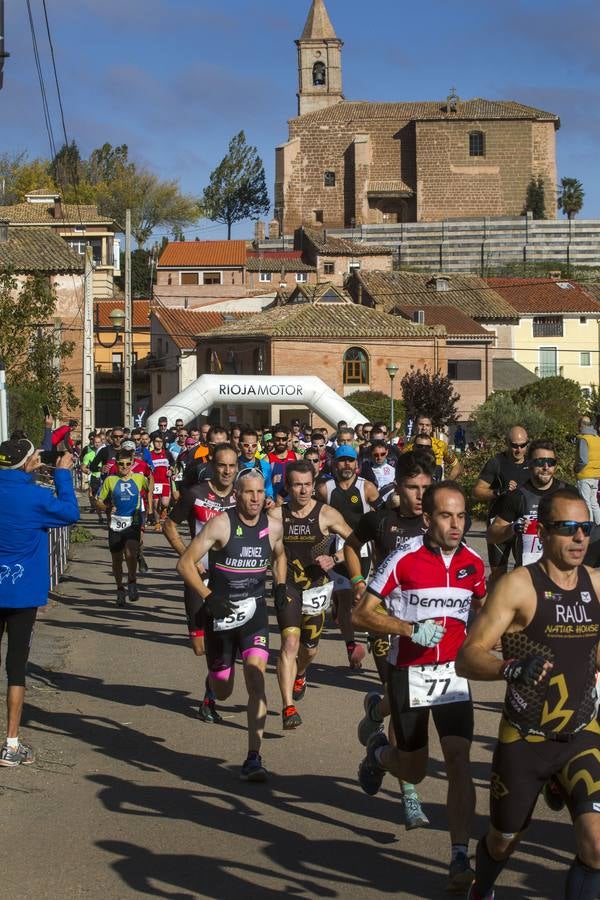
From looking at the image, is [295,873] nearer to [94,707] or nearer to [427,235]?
[94,707]

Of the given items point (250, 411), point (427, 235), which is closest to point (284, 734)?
point (250, 411)

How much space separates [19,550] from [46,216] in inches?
2712

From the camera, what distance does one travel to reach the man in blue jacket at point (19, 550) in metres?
8.09

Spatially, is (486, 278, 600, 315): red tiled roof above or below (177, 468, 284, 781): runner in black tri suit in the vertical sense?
above

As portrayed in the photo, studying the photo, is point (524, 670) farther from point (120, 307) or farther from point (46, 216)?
point (46, 216)

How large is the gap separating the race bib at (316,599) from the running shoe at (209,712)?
92 centimetres

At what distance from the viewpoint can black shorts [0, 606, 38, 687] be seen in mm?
8133

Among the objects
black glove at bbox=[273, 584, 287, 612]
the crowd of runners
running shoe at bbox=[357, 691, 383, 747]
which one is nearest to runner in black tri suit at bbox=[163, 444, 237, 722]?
the crowd of runners

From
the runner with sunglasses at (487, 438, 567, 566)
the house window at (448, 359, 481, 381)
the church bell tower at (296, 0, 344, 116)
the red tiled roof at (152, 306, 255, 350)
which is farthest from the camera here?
the church bell tower at (296, 0, 344, 116)

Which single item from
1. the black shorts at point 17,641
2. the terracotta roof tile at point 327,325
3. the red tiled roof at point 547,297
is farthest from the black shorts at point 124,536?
the red tiled roof at point 547,297

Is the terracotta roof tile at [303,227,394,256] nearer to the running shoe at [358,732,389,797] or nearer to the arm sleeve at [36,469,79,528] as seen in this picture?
the arm sleeve at [36,469,79,528]

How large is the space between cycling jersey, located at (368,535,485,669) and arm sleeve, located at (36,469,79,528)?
2574mm

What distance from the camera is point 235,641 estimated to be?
8.28 meters

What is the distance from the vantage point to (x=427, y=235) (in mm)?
100000
